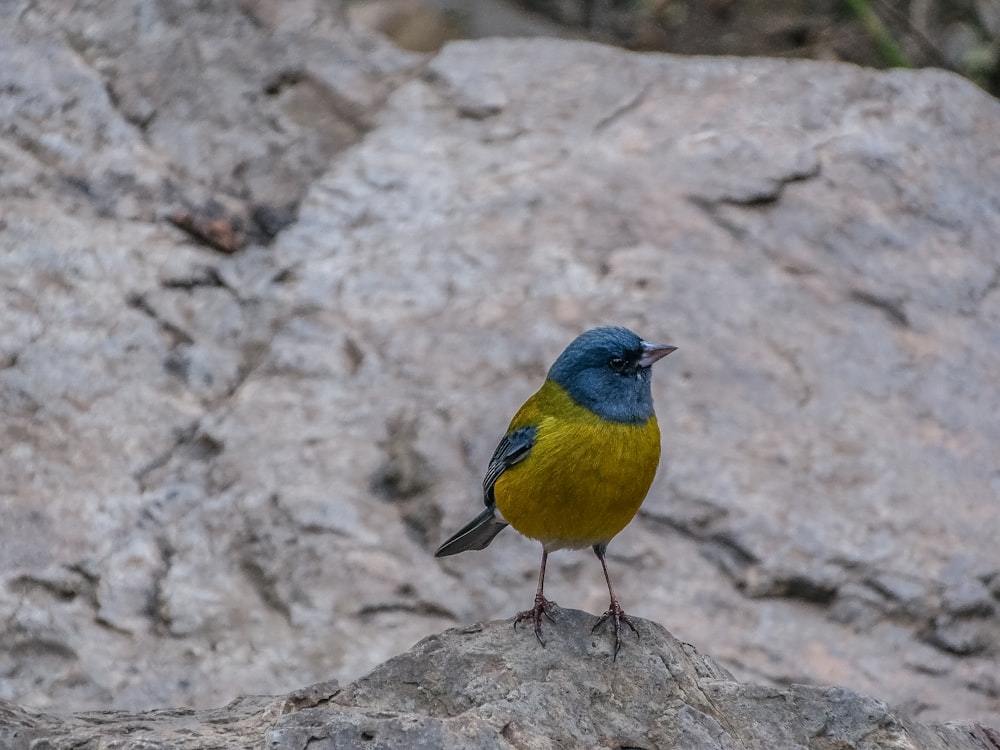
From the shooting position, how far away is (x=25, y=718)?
352 centimetres

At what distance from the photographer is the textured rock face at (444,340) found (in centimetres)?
555

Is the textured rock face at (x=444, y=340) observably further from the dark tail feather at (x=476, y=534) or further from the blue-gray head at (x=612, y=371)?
the blue-gray head at (x=612, y=371)

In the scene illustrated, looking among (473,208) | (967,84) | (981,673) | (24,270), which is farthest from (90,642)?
(967,84)

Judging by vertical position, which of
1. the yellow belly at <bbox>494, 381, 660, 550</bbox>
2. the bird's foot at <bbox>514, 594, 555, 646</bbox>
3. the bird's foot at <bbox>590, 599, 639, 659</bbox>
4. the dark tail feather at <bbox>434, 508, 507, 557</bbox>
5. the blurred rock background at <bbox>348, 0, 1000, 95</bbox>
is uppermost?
the yellow belly at <bbox>494, 381, 660, 550</bbox>

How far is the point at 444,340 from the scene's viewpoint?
6449 mm

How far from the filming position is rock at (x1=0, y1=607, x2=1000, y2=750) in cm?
328

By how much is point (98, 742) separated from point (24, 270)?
3.69 meters

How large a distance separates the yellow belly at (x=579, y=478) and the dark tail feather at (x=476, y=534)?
0.37 metres

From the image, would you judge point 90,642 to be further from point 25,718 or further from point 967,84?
point 967,84

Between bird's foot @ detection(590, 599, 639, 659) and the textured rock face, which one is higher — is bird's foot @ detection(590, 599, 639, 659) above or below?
above

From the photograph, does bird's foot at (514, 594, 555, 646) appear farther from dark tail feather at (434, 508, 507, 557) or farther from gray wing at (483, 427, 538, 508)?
dark tail feather at (434, 508, 507, 557)

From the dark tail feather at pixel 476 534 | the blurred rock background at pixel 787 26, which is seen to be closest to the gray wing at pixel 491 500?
the dark tail feather at pixel 476 534

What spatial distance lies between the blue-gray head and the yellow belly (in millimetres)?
65

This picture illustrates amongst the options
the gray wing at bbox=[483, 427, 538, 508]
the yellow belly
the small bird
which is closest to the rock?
the small bird
